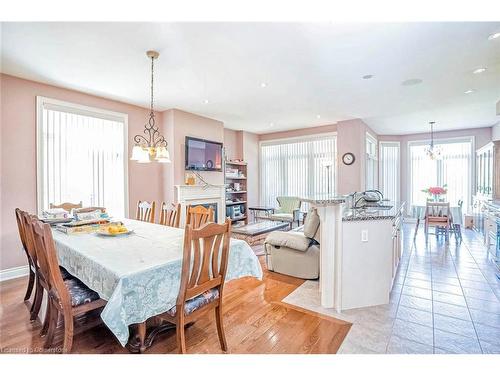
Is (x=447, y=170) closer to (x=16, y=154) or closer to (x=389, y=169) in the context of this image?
(x=389, y=169)

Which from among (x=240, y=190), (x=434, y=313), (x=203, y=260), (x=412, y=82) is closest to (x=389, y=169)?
(x=240, y=190)

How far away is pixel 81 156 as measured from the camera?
4.09m

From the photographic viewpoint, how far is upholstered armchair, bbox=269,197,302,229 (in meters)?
6.12

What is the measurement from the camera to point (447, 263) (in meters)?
3.90

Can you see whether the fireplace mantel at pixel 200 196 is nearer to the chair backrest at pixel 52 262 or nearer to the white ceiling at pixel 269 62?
the white ceiling at pixel 269 62

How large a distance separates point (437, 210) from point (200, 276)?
18.4 feet

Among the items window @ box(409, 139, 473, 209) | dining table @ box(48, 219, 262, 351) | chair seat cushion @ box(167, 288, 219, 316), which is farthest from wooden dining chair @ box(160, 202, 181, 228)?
window @ box(409, 139, 473, 209)

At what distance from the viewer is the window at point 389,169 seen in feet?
25.8

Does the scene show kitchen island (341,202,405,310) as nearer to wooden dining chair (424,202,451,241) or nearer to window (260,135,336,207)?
wooden dining chair (424,202,451,241)

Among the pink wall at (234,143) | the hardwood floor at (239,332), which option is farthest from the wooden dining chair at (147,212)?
the pink wall at (234,143)

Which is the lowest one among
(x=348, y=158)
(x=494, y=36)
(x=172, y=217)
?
Answer: (x=172, y=217)

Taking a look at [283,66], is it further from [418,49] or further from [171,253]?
[171,253]
